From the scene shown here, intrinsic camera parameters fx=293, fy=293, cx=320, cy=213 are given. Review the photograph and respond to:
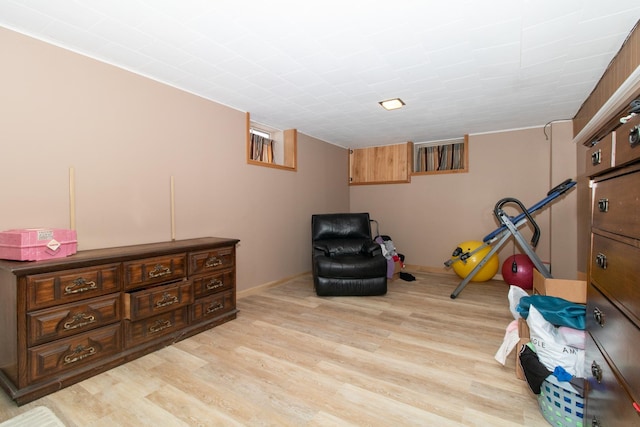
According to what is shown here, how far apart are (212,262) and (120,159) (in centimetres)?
117

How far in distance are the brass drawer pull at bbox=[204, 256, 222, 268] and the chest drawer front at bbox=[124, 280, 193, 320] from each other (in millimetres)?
Result: 246

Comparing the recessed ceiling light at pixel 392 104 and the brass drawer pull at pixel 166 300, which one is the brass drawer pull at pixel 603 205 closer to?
the recessed ceiling light at pixel 392 104

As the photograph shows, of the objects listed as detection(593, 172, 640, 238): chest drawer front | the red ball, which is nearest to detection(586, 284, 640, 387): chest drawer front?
detection(593, 172, 640, 238): chest drawer front

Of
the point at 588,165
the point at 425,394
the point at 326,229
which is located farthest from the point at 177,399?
the point at 326,229

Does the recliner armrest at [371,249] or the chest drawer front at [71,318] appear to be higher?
the recliner armrest at [371,249]

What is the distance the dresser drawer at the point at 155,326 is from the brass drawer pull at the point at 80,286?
1.22ft

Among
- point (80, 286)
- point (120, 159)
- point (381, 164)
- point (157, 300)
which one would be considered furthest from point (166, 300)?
point (381, 164)

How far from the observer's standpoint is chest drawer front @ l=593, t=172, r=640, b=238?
2.89ft

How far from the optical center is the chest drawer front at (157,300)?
2.12 meters

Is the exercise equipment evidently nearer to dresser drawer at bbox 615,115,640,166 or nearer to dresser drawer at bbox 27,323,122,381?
dresser drawer at bbox 615,115,640,166

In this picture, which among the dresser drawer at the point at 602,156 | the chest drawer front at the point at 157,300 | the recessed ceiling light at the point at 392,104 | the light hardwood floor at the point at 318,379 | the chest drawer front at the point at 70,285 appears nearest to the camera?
the dresser drawer at the point at 602,156

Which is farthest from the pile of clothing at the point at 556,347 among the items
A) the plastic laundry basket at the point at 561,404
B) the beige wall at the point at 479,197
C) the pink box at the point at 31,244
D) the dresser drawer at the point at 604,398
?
the beige wall at the point at 479,197

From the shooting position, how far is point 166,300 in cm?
234

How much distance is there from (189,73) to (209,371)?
2423 mm
